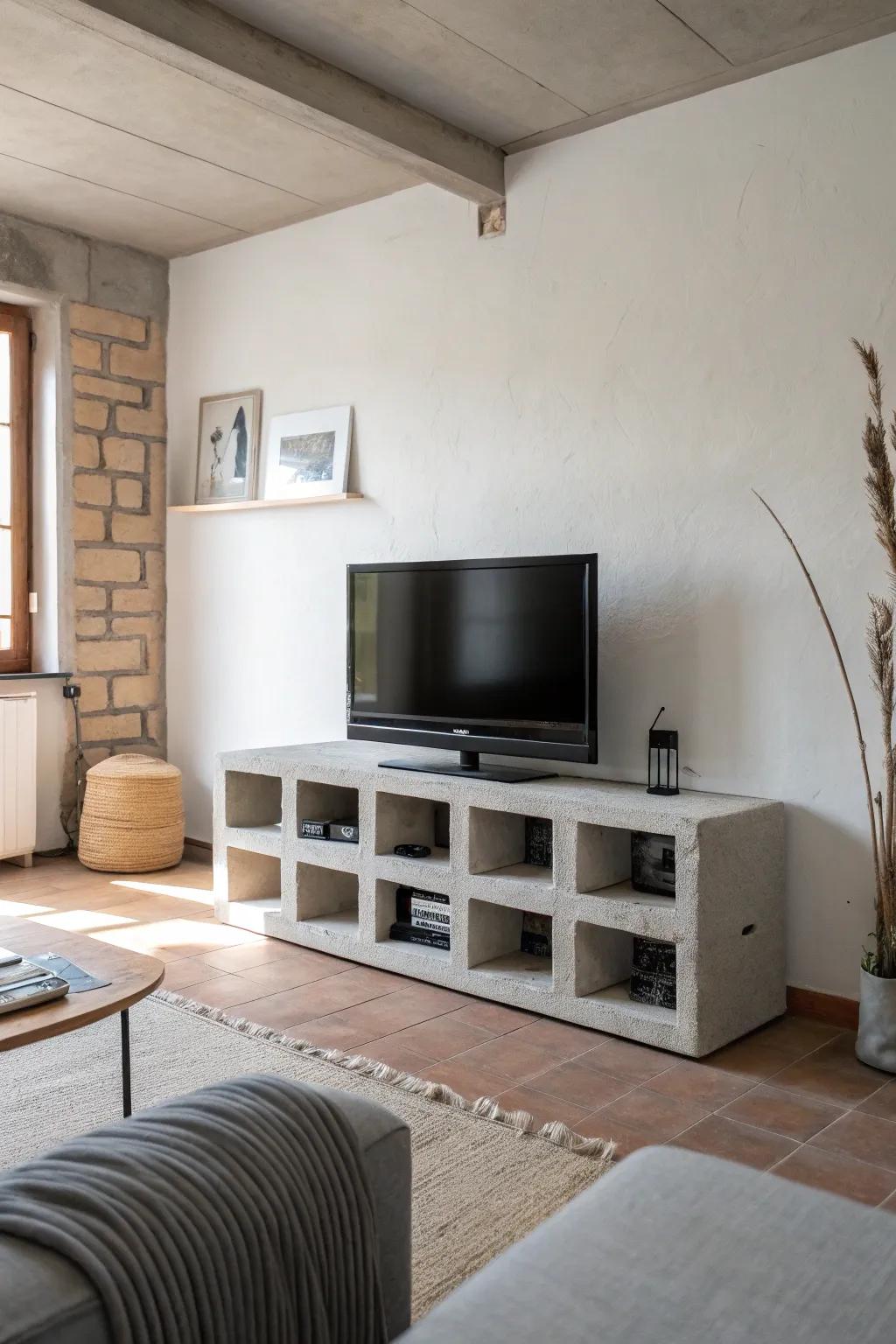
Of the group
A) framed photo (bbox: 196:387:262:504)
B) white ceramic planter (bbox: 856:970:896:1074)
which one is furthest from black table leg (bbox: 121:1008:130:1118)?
framed photo (bbox: 196:387:262:504)

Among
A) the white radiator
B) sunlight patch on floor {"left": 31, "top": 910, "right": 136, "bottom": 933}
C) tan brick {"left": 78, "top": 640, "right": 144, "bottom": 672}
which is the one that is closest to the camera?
sunlight patch on floor {"left": 31, "top": 910, "right": 136, "bottom": 933}

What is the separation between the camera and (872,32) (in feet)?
9.35

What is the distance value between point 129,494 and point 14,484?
0.46 meters

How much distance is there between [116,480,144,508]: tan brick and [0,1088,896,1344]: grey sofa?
13.1 ft

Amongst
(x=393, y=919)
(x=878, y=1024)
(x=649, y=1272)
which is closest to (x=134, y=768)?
(x=393, y=919)

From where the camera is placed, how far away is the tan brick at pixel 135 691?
16.2 feet

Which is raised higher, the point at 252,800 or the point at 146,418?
Answer: the point at 146,418

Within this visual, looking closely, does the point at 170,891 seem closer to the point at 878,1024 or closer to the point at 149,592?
the point at 149,592

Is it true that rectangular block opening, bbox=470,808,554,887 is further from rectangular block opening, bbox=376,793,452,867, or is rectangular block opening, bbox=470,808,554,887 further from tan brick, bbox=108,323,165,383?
tan brick, bbox=108,323,165,383

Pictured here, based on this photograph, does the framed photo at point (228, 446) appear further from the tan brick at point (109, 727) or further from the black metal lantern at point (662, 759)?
the black metal lantern at point (662, 759)

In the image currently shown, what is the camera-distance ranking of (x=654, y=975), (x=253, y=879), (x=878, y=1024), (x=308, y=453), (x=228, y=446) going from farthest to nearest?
(x=228, y=446)
(x=308, y=453)
(x=253, y=879)
(x=654, y=975)
(x=878, y=1024)

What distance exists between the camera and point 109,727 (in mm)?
4922

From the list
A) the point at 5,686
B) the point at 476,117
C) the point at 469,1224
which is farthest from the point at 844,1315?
the point at 5,686

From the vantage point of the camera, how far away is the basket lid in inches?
179
